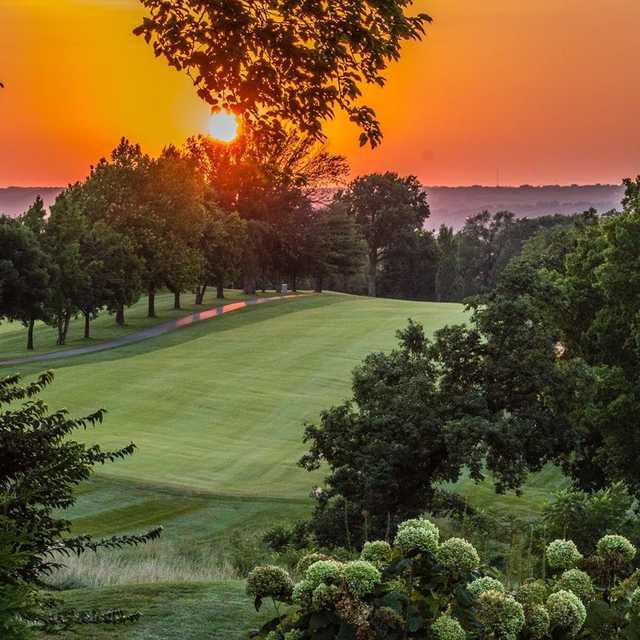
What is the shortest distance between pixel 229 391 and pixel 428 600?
43.1 meters

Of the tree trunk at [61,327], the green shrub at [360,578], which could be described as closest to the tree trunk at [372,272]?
the tree trunk at [61,327]

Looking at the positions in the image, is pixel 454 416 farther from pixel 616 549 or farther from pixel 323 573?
pixel 323 573

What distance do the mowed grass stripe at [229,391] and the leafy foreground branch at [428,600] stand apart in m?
23.2

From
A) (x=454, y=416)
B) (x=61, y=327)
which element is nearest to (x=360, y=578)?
(x=454, y=416)

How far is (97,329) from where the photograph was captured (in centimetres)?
7738

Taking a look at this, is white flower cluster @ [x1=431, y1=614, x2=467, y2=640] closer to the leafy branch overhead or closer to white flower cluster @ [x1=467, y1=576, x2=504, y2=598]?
white flower cluster @ [x1=467, y1=576, x2=504, y2=598]

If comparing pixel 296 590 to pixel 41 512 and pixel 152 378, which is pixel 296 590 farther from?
pixel 152 378

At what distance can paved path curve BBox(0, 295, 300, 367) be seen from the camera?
201 feet

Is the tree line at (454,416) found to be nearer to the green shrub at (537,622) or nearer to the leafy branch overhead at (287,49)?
the leafy branch overhead at (287,49)

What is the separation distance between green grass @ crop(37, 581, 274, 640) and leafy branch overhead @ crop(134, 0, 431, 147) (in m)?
4.94

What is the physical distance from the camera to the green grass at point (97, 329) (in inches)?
2689

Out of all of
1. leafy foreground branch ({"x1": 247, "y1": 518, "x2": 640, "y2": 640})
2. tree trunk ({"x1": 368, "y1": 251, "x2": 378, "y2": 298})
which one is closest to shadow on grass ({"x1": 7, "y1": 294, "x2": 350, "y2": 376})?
tree trunk ({"x1": 368, "y1": 251, "x2": 378, "y2": 298})

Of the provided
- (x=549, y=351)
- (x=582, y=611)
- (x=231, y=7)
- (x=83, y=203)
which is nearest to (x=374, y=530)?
(x=549, y=351)

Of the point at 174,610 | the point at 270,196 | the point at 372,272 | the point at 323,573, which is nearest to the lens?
the point at 323,573
